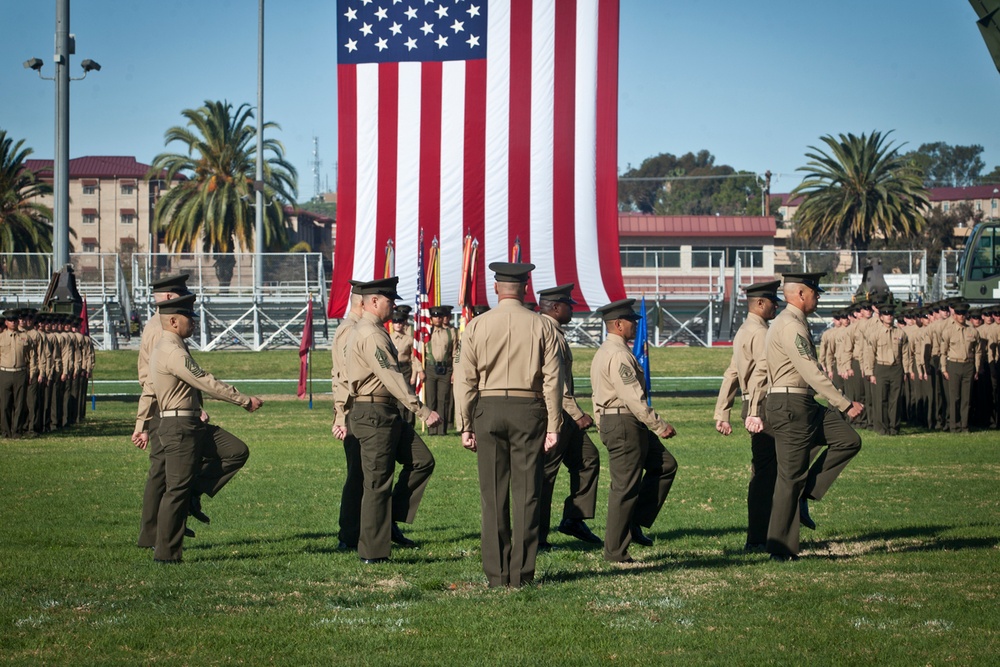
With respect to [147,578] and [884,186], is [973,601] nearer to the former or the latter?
[147,578]

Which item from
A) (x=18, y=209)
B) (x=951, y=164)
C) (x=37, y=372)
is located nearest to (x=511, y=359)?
(x=37, y=372)

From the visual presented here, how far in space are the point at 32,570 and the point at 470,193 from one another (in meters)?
18.2

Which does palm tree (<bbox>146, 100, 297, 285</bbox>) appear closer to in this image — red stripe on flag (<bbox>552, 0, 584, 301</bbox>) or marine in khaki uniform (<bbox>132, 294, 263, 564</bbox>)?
red stripe on flag (<bbox>552, 0, 584, 301</bbox>)

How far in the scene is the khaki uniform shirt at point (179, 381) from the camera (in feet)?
27.6

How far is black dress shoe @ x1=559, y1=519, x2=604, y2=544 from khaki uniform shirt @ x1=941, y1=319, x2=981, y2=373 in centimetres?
1234

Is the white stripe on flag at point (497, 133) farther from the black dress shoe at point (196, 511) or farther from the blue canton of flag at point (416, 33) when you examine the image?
the black dress shoe at point (196, 511)

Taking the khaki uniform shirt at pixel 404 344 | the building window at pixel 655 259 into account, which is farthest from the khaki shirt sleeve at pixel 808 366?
the building window at pixel 655 259

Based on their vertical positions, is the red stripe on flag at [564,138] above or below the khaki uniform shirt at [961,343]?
above

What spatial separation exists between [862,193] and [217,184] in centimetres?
3152

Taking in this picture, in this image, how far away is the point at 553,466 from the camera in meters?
9.22

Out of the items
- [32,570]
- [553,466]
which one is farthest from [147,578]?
[553,466]

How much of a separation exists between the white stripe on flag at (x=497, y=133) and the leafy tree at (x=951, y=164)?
396 feet

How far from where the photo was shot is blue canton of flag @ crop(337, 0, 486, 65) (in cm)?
2572

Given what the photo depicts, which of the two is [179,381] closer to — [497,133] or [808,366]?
[808,366]
